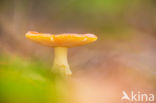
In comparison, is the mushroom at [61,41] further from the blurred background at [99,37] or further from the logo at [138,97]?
the logo at [138,97]

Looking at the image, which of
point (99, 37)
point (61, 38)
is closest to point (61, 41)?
point (61, 38)

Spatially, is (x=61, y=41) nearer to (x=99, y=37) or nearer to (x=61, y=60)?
(x=61, y=60)

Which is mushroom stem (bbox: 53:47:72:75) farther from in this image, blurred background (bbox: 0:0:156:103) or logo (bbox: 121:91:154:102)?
logo (bbox: 121:91:154:102)

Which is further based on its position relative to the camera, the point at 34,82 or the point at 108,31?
the point at 108,31

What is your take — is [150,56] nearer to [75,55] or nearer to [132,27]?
[132,27]

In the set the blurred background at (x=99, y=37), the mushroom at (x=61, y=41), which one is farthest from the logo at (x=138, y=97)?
the mushroom at (x=61, y=41)

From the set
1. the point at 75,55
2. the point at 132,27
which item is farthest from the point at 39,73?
the point at 132,27
